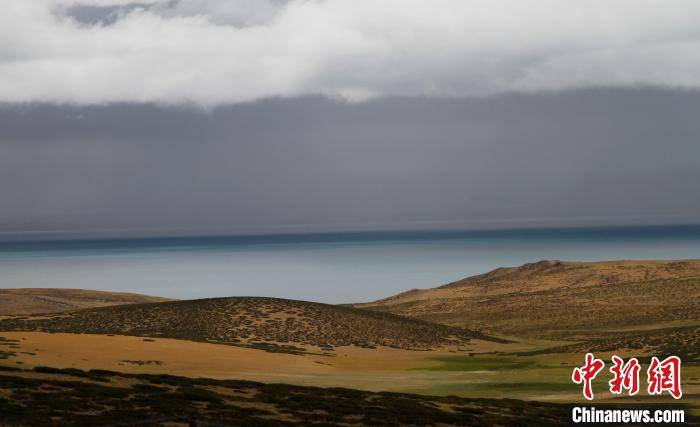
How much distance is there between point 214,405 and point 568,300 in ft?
285

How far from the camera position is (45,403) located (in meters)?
23.9

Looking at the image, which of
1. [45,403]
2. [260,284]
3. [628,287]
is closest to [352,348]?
[45,403]

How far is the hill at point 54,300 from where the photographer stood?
10744 centimetres

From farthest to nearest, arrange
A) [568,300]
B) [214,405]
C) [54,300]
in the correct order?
[54,300]
[568,300]
[214,405]

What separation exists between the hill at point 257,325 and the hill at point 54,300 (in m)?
37.0

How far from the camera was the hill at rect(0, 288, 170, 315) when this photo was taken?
107438 mm

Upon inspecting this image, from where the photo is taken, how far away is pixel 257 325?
70750 millimetres

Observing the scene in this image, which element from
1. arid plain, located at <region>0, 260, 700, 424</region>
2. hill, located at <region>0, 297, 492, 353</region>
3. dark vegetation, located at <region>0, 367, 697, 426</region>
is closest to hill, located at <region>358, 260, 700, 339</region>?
arid plain, located at <region>0, 260, 700, 424</region>

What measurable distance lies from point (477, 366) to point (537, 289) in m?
76.1

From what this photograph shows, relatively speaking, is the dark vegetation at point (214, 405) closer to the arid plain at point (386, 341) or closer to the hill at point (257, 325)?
the arid plain at point (386, 341)

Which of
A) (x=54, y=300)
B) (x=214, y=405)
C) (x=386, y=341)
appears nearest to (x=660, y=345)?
(x=386, y=341)

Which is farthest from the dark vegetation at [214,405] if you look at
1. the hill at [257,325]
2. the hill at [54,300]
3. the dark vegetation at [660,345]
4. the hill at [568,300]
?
the hill at [54,300]

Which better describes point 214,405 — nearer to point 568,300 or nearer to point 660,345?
point 660,345

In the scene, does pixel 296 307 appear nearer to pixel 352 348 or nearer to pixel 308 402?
pixel 352 348
